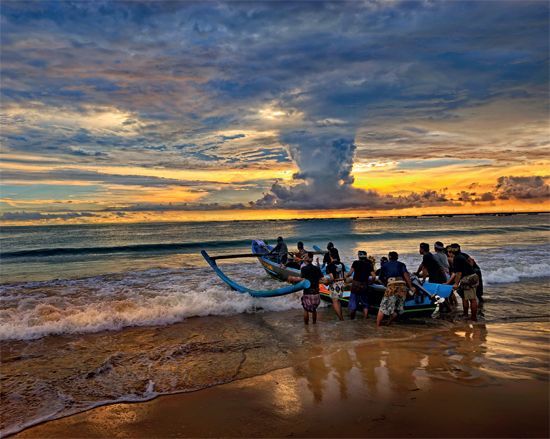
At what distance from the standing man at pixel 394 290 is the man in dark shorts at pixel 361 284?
728 mm

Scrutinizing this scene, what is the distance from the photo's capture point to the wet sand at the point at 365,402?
15.5ft

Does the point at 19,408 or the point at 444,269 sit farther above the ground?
the point at 444,269

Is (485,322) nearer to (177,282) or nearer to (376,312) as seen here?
(376,312)

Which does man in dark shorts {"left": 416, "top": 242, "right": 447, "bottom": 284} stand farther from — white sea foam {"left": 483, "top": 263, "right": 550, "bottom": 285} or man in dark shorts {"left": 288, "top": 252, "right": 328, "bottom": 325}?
white sea foam {"left": 483, "top": 263, "right": 550, "bottom": 285}

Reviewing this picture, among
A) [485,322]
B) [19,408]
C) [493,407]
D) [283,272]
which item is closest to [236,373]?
[19,408]

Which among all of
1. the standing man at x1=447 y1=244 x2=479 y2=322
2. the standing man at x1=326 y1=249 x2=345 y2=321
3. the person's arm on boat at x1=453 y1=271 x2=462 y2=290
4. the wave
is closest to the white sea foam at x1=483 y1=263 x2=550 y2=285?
the standing man at x1=447 y1=244 x2=479 y2=322

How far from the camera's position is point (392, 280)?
964cm

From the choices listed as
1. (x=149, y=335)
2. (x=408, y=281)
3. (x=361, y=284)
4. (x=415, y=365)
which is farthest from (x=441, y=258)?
(x=149, y=335)

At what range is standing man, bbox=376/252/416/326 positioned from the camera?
9516mm

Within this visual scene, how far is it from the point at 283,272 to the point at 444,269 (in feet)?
24.3

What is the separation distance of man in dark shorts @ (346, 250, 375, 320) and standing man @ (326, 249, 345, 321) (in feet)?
1.28

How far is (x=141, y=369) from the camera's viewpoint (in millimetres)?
7328

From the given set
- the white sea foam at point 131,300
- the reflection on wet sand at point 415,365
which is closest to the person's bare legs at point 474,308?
the reflection on wet sand at point 415,365

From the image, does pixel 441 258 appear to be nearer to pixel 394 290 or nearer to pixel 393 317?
pixel 394 290
